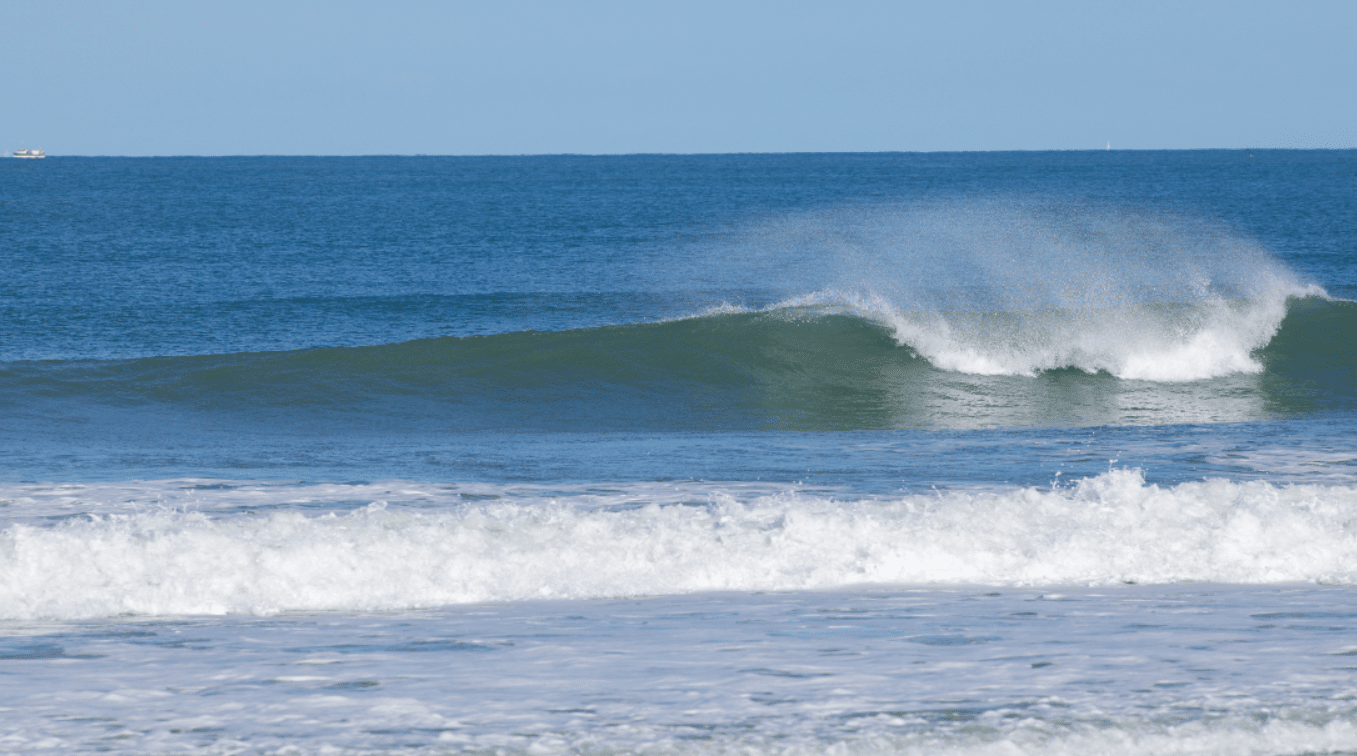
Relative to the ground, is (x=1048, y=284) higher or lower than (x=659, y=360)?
higher

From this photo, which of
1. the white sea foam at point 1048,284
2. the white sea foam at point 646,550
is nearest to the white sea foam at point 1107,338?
the white sea foam at point 1048,284

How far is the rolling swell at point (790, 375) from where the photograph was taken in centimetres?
1354

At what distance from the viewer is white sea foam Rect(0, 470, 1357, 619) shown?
5.96 metres

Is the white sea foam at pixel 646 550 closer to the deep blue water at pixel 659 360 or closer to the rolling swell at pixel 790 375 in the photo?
the deep blue water at pixel 659 360

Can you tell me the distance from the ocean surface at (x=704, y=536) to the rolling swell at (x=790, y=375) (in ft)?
0.26

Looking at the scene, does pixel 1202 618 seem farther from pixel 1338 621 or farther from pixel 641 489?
pixel 641 489

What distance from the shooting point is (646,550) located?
256 inches

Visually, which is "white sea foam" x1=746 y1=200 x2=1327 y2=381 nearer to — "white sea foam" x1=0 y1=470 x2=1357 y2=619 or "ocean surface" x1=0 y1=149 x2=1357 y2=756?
"ocean surface" x1=0 y1=149 x2=1357 y2=756

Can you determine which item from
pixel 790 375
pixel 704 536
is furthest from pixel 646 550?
pixel 790 375

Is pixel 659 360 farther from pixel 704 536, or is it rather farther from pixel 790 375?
pixel 704 536

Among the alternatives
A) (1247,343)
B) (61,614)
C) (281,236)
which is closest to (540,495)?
(61,614)

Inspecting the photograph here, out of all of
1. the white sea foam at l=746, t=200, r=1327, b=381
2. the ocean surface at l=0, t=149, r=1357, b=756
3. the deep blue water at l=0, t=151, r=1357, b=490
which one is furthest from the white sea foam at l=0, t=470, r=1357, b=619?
the white sea foam at l=746, t=200, r=1327, b=381

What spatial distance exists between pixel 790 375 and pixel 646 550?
9.76 metres

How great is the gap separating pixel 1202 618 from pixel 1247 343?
1286cm
